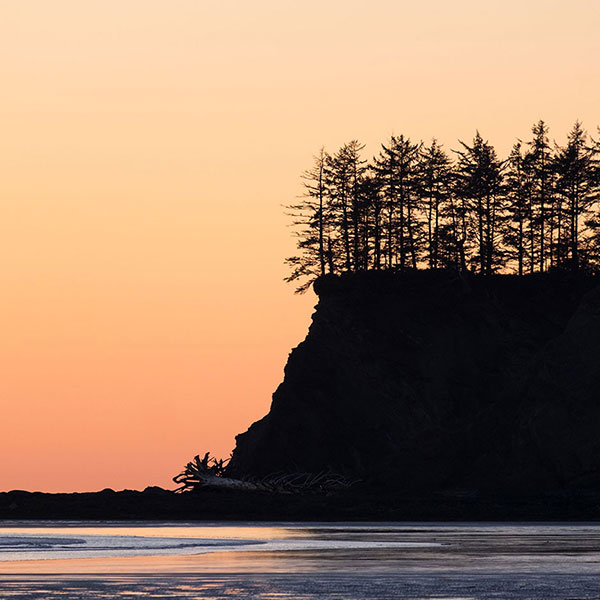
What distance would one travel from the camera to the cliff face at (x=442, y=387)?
8050 centimetres

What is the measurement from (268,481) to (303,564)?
50.8 m

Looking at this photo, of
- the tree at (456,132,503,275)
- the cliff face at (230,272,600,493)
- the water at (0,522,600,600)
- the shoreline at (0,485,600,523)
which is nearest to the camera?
the water at (0,522,600,600)

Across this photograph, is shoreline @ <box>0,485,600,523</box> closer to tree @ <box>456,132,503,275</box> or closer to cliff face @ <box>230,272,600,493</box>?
cliff face @ <box>230,272,600,493</box>

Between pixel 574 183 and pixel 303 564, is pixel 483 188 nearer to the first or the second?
pixel 574 183

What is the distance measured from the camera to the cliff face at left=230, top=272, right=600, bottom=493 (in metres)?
80.5

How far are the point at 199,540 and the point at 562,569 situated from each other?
20.0 meters

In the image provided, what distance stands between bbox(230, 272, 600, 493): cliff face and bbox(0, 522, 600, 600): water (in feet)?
58.0

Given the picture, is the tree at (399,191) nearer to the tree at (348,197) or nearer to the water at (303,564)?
the tree at (348,197)

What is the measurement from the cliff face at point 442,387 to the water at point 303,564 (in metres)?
17.7

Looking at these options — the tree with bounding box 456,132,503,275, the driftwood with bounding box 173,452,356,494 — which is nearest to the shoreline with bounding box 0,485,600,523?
the driftwood with bounding box 173,452,356,494

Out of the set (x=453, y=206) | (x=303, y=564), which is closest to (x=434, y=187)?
(x=453, y=206)

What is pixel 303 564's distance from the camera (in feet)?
129

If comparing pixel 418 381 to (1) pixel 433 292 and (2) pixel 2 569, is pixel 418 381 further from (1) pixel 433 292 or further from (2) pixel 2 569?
(2) pixel 2 569

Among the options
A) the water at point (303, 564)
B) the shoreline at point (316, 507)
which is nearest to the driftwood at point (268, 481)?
the shoreline at point (316, 507)
